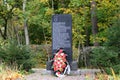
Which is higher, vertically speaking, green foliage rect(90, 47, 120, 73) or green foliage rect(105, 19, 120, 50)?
green foliage rect(105, 19, 120, 50)

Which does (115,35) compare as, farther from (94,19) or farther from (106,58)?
(94,19)

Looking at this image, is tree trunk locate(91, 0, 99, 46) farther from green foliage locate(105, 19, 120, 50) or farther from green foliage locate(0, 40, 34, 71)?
green foliage locate(0, 40, 34, 71)

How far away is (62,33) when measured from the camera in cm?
1217

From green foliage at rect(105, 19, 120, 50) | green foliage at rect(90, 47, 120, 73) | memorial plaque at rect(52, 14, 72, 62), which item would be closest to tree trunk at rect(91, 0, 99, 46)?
memorial plaque at rect(52, 14, 72, 62)

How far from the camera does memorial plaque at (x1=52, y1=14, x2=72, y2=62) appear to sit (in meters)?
12.2

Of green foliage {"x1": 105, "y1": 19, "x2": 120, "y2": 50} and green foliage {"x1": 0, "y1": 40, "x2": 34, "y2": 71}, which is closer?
green foliage {"x1": 105, "y1": 19, "x2": 120, "y2": 50}

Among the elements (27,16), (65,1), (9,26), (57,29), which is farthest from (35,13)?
(57,29)

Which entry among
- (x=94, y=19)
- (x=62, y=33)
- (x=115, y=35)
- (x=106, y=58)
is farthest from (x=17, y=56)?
(x=94, y=19)

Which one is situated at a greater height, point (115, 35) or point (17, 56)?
point (115, 35)

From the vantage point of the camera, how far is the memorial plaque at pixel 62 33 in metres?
12.2

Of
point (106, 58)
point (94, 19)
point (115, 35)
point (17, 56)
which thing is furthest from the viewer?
point (94, 19)

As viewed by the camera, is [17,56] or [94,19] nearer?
[17,56]

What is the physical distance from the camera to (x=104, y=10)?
636 inches

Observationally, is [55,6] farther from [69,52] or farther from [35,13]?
[69,52]
